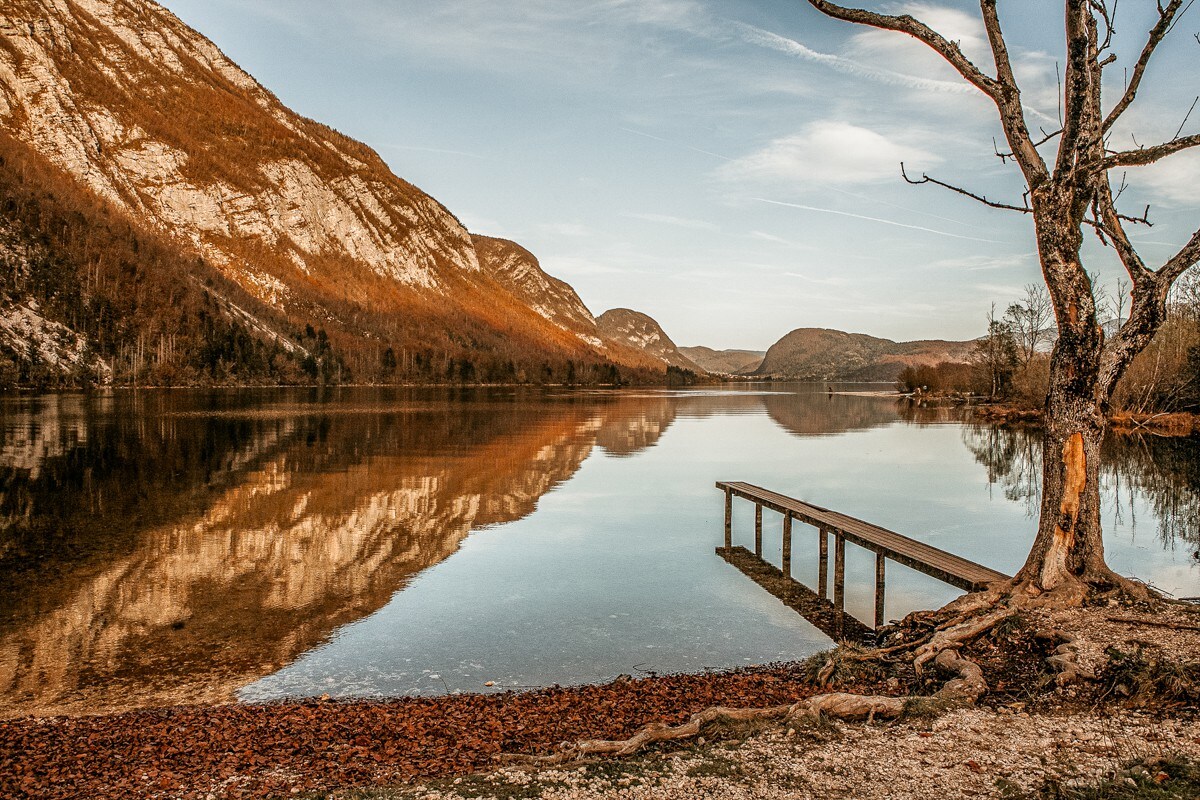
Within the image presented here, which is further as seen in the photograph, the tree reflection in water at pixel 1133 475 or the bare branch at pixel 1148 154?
the tree reflection in water at pixel 1133 475

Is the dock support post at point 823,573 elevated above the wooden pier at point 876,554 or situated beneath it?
situated beneath

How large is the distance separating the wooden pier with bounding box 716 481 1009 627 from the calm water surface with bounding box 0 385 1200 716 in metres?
0.59

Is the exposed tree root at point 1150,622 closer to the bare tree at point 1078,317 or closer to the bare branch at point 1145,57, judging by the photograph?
the bare tree at point 1078,317

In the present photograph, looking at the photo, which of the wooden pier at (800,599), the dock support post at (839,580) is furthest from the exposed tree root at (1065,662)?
the dock support post at (839,580)

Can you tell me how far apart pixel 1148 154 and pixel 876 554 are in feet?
22.4

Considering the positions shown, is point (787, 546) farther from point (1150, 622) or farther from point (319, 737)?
point (319, 737)

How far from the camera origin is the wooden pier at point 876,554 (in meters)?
10.8

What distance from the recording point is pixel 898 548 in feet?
39.3

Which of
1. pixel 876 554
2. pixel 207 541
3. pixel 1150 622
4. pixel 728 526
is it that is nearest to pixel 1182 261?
pixel 1150 622

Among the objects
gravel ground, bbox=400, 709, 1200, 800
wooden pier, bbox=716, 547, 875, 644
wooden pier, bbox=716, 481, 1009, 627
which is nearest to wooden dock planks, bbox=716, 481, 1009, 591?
wooden pier, bbox=716, 481, 1009, 627

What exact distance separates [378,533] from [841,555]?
955 cm

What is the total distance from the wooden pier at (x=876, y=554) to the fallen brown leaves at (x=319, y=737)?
3353 mm

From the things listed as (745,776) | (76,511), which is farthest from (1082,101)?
(76,511)

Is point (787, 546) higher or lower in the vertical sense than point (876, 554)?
lower
